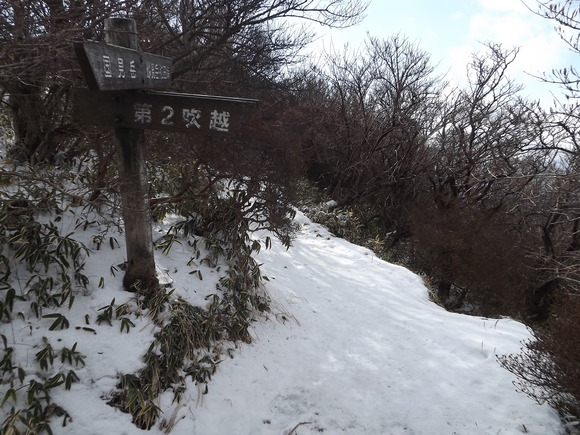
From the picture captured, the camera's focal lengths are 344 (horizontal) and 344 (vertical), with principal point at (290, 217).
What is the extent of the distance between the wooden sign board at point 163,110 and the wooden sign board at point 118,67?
0.52 ft

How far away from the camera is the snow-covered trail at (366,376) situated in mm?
2738

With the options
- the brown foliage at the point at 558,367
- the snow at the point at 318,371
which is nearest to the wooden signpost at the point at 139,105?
the snow at the point at 318,371

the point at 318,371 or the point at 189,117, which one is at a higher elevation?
the point at 189,117

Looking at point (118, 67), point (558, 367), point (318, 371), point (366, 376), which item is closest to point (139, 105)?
point (118, 67)

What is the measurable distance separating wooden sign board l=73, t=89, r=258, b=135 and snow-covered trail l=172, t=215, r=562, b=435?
2.14 metres

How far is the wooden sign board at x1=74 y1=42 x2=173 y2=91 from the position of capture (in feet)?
6.68

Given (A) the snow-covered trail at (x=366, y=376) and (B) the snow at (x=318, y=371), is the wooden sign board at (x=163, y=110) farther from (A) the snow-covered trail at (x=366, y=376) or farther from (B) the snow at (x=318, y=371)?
(A) the snow-covered trail at (x=366, y=376)

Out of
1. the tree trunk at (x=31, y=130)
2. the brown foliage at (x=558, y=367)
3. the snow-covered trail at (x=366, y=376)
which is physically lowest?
the snow-covered trail at (x=366, y=376)

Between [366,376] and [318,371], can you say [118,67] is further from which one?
[366,376]

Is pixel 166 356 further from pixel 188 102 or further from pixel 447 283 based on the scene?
pixel 447 283

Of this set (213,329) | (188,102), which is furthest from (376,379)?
(188,102)

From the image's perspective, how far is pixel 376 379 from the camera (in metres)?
3.32

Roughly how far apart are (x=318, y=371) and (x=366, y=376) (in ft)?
1.54

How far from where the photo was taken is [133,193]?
294 cm
